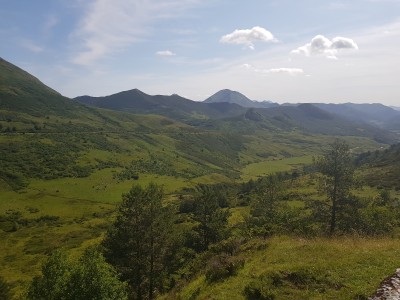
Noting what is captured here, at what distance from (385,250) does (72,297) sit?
92.4 feet

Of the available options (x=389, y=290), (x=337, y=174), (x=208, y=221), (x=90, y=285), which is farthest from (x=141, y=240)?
(x=389, y=290)

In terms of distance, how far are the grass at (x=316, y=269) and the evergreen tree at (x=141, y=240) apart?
1880 cm

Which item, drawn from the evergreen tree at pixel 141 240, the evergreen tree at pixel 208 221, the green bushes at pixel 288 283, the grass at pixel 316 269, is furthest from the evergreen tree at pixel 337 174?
the green bushes at pixel 288 283

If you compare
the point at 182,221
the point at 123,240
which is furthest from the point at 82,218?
the point at 123,240

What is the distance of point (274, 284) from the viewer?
22750 millimetres

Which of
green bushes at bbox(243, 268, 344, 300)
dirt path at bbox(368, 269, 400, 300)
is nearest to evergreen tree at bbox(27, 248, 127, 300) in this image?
green bushes at bbox(243, 268, 344, 300)

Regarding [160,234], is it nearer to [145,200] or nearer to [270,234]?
[145,200]

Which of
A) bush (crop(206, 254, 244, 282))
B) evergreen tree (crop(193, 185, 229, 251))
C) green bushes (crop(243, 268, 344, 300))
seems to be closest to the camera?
green bushes (crop(243, 268, 344, 300))

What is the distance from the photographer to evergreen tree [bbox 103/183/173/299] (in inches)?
1847

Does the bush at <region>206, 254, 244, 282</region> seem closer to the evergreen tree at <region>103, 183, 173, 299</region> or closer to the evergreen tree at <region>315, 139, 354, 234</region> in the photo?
the evergreen tree at <region>103, 183, 173, 299</region>

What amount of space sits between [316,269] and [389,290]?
16.3 feet

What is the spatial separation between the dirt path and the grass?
0.54 meters

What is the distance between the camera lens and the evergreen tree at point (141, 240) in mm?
46906

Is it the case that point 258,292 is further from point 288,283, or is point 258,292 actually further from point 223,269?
point 223,269
